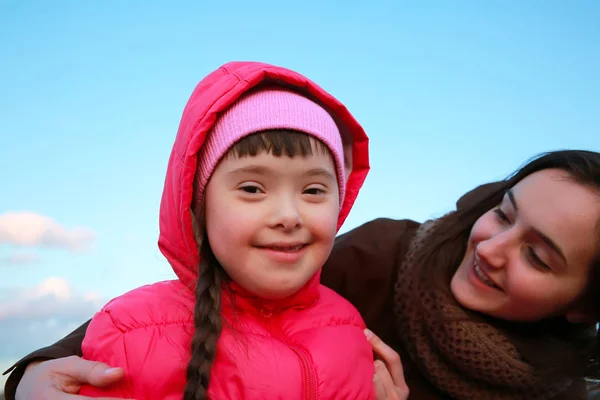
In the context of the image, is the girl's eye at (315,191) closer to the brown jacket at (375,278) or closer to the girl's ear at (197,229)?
the girl's ear at (197,229)

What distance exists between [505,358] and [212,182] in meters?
1.34

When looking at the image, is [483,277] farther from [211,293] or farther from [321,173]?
[211,293]

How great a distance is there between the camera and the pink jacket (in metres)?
1.94

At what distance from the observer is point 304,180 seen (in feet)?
6.30

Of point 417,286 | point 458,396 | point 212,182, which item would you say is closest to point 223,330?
point 212,182

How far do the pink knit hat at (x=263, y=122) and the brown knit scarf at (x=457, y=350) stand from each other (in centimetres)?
81

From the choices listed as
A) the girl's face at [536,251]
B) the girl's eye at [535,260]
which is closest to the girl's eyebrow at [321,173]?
the girl's face at [536,251]

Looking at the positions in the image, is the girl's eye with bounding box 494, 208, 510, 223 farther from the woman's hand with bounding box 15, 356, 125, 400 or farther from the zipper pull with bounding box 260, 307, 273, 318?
the woman's hand with bounding box 15, 356, 125, 400

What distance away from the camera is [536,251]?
242 centimetres

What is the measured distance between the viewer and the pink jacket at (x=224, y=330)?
1942 mm

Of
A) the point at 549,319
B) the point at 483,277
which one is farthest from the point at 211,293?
the point at 549,319

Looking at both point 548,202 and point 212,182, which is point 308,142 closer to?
point 212,182

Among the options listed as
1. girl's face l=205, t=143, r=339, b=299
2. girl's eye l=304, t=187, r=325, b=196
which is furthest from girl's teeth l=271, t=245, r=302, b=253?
girl's eye l=304, t=187, r=325, b=196

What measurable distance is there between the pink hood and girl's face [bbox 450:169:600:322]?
0.64 meters
